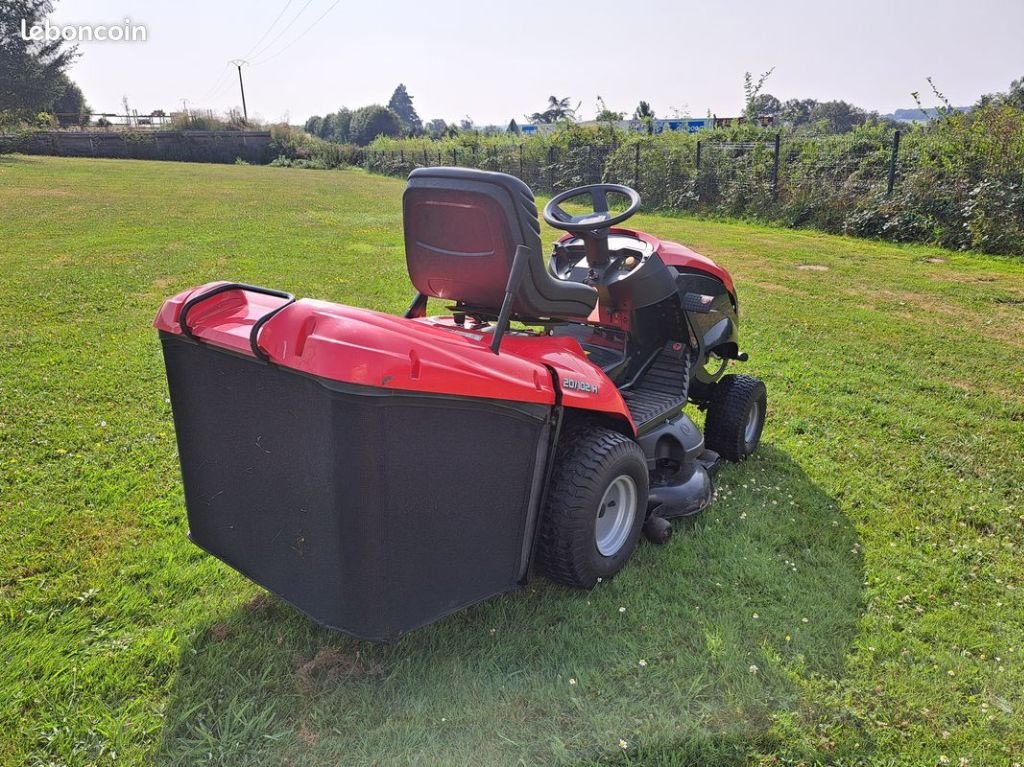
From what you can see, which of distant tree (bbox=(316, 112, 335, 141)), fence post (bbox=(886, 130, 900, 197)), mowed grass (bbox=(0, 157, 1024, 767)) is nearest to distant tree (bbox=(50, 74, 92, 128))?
distant tree (bbox=(316, 112, 335, 141))

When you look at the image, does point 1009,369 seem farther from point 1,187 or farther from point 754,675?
point 1,187

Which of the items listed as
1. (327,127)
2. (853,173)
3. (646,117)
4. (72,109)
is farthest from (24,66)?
(327,127)

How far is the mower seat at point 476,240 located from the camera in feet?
7.83

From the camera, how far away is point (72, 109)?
64625 millimetres

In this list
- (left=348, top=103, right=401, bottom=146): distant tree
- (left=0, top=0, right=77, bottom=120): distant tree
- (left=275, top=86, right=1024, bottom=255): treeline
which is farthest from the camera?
(left=348, top=103, right=401, bottom=146): distant tree

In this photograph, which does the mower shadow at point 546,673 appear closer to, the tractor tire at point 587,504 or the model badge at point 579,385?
the tractor tire at point 587,504

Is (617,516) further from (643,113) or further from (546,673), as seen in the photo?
(643,113)

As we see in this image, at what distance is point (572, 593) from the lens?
2.81 meters

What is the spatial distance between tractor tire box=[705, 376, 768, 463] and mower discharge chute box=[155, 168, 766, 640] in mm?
848

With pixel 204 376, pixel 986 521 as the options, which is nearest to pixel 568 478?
pixel 204 376

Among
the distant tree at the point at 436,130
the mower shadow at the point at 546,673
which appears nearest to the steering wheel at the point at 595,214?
the mower shadow at the point at 546,673

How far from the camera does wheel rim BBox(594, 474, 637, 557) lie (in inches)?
114

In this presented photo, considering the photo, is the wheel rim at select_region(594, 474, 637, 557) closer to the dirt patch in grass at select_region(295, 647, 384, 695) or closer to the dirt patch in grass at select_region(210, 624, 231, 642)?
the dirt patch in grass at select_region(295, 647, 384, 695)

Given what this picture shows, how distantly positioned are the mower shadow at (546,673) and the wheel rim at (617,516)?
0.14 metres
